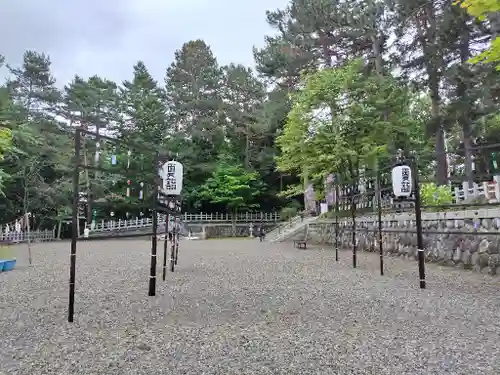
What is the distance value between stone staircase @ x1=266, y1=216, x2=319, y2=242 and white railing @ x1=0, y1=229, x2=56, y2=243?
45.2 ft

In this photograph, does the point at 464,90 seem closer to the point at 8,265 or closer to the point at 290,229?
the point at 290,229

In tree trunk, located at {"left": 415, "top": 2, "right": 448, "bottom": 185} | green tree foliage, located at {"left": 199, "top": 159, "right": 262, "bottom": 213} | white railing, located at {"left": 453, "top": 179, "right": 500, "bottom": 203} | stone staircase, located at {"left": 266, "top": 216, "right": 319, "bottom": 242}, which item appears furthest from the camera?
green tree foliage, located at {"left": 199, "top": 159, "right": 262, "bottom": 213}

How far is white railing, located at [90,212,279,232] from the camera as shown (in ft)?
83.4

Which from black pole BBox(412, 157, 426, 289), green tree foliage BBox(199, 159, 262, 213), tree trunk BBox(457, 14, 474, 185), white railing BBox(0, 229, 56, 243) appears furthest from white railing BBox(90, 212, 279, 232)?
black pole BBox(412, 157, 426, 289)

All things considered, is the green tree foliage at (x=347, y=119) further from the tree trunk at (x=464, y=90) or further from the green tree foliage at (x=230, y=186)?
the green tree foliage at (x=230, y=186)

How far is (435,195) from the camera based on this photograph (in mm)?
11336

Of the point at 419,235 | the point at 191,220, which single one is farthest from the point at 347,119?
the point at 191,220

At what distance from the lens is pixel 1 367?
2873 mm

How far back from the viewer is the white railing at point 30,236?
21.4 metres

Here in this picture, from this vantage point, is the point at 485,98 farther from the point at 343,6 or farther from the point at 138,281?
the point at 138,281

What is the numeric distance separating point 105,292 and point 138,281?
110cm

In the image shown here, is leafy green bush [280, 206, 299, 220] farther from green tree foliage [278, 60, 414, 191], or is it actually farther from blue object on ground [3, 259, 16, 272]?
blue object on ground [3, 259, 16, 272]

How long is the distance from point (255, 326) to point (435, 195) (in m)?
9.25

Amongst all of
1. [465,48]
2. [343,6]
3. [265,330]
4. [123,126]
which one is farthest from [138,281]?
[123,126]
